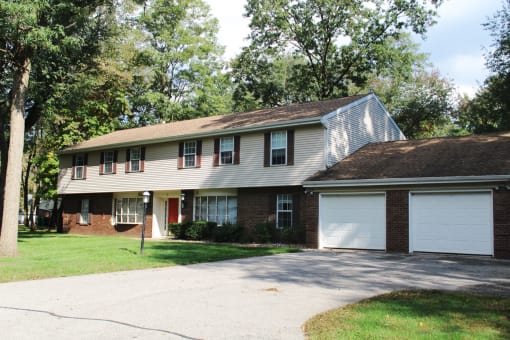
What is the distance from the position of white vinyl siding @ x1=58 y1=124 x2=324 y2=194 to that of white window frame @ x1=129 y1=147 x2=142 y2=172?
350 millimetres

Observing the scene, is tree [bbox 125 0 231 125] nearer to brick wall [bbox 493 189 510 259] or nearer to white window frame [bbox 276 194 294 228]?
white window frame [bbox 276 194 294 228]

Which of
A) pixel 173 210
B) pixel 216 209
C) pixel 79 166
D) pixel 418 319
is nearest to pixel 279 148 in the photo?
pixel 216 209

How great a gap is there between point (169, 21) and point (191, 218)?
70.2ft

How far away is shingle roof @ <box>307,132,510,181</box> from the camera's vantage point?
1517 cm

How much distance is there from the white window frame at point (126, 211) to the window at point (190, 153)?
4.42 metres

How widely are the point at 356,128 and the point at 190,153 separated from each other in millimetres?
7923

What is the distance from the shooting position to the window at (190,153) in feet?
74.2

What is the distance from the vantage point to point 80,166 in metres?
28.2

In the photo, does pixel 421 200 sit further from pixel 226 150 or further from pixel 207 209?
pixel 207 209

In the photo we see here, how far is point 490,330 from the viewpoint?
5371mm

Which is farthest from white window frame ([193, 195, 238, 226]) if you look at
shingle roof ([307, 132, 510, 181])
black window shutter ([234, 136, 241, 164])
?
shingle roof ([307, 132, 510, 181])

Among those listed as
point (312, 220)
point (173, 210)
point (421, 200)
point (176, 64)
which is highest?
point (176, 64)

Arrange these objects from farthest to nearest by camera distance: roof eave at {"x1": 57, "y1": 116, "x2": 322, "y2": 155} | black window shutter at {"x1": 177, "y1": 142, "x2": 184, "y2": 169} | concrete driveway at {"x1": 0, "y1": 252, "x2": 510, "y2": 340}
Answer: black window shutter at {"x1": 177, "y1": 142, "x2": 184, "y2": 169} → roof eave at {"x1": 57, "y1": 116, "x2": 322, "y2": 155} → concrete driveway at {"x1": 0, "y1": 252, "x2": 510, "y2": 340}

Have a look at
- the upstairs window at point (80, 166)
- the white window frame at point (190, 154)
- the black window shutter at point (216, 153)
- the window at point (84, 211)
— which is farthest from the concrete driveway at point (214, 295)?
the window at point (84, 211)
